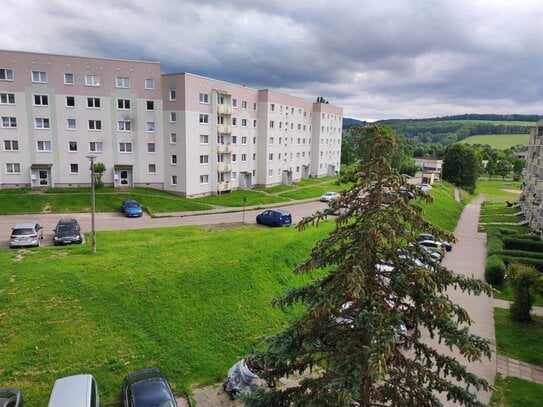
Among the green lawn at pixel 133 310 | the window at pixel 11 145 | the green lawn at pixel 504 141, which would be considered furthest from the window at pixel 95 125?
the green lawn at pixel 504 141

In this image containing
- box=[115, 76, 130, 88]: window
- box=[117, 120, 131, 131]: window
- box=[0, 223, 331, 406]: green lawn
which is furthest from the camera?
box=[117, 120, 131, 131]: window

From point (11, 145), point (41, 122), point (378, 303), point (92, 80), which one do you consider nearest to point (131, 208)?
point (41, 122)

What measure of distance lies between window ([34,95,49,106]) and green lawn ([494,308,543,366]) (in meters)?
45.7

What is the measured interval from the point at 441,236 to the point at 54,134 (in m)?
45.6

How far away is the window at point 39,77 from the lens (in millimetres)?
41688

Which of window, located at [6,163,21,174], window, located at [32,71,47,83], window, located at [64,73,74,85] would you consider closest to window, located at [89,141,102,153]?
window, located at [64,73,74,85]

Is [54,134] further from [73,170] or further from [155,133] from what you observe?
[155,133]

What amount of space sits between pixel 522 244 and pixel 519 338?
1939 centimetres

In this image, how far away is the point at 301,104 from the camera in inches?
2813

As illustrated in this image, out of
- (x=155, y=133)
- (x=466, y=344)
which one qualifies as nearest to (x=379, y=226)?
(x=466, y=344)

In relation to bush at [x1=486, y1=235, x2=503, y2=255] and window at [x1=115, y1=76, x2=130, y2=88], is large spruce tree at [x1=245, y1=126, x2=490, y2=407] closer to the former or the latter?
bush at [x1=486, y1=235, x2=503, y2=255]

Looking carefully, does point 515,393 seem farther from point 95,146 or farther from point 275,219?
point 95,146

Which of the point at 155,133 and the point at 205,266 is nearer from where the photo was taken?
the point at 205,266

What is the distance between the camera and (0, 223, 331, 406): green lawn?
1542 centimetres
